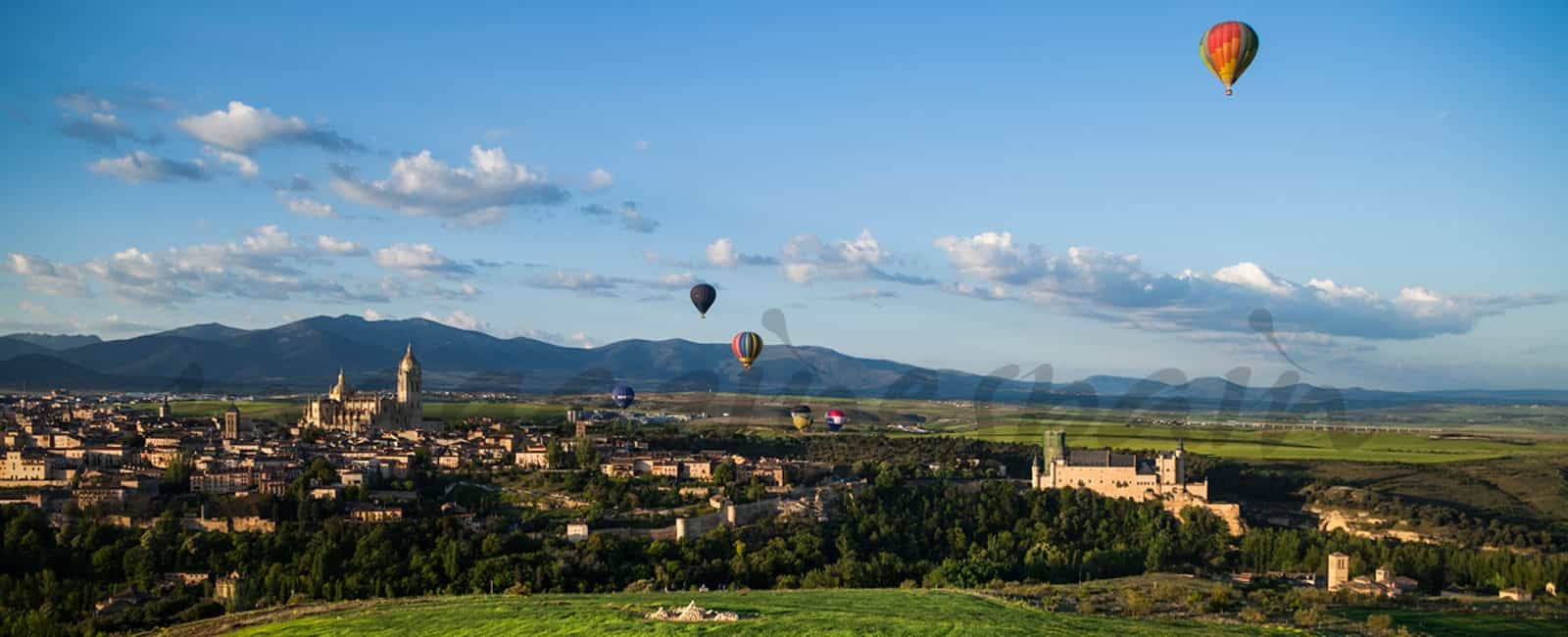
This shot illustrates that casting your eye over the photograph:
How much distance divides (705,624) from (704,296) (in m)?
41.5

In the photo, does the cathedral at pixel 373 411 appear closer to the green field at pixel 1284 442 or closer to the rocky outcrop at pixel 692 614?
the green field at pixel 1284 442

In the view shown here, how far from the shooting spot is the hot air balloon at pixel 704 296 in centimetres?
7181

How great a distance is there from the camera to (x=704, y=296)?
236 feet

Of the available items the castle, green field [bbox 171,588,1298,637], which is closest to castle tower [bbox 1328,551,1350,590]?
the castle

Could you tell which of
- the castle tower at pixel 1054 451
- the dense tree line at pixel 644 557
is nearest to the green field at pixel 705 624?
the dense tree line at pixel 644 557

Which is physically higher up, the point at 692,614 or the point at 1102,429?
the point at 1102,429

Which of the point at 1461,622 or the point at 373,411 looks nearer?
the point at 1461,622

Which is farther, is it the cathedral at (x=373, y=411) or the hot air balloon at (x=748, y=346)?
the cathedral at (x=373, y=411)

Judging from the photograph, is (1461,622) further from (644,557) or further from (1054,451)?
(1054,451)

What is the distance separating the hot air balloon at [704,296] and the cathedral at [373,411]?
31.3m

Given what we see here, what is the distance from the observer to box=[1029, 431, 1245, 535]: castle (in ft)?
218

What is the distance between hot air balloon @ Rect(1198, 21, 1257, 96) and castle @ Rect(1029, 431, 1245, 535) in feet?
92.0

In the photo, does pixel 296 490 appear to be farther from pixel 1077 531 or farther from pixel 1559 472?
pixel 1559 472

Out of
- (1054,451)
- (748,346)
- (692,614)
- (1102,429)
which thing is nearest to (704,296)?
(748,346)
